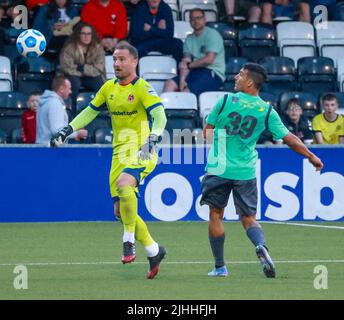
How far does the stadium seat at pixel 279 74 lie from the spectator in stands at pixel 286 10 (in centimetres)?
124

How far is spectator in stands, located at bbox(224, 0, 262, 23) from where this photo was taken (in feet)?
70.3

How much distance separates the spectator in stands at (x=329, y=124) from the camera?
1809 centimetres

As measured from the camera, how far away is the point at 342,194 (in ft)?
56.0

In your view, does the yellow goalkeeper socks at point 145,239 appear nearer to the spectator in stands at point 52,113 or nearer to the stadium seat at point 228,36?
the spectator in stands at point 52,113

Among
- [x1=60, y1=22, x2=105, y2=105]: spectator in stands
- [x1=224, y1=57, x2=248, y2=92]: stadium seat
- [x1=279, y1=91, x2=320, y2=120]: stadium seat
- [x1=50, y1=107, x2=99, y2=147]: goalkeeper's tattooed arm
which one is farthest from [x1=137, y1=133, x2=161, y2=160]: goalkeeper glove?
[x1=224, y1=57, x2=248, y2=92]: stadium seat

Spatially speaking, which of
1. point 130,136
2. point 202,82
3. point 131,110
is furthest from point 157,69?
point 131,110

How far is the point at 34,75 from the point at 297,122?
4.08 meters

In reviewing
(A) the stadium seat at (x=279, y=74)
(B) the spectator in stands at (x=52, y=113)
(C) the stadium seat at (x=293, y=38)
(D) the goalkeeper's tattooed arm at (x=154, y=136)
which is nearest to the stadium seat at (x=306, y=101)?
(A) the stadium seat at (x=279, y=74)

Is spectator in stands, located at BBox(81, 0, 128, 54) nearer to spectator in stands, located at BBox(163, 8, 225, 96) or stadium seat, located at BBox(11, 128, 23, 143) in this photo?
spectator in stands, located at BBox(163, 8, 225, 96)

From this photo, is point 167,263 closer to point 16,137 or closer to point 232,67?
point 16,137

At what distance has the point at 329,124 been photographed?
18.3 m

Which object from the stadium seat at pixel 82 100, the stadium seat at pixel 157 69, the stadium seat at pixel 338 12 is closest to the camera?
the stadium seat at pixel 82 100
